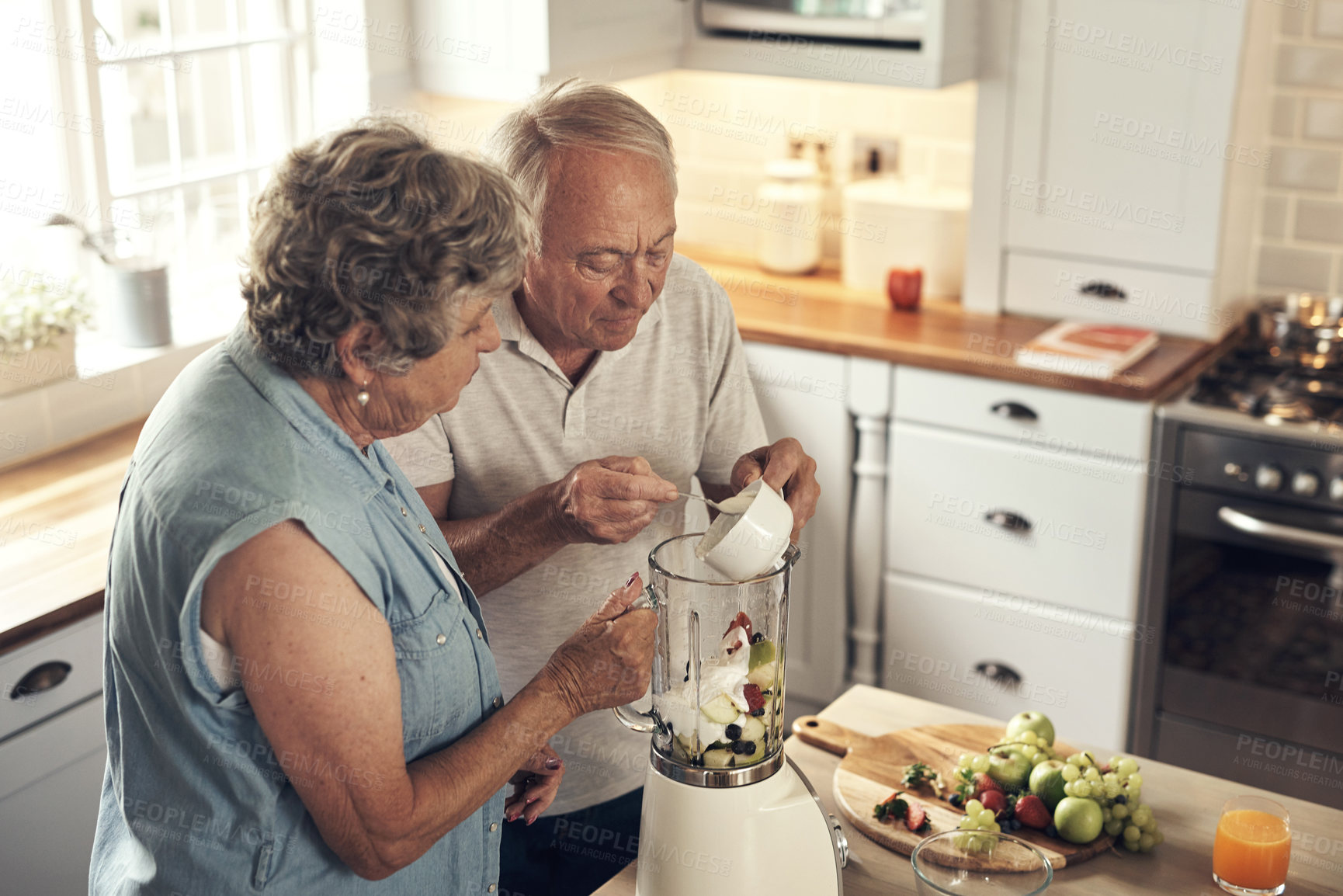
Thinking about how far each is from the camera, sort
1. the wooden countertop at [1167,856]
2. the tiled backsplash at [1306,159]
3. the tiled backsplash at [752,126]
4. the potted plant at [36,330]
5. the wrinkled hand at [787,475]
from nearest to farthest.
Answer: the wooden countertop at [1167,856]
the wrinkled hand at [787,475]
the potted plant at [36,330]
the tiled backsplash at [1306,159]
the tiled backsplash at [752,126]

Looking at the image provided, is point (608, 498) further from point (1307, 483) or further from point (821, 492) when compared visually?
point (1307, 483)

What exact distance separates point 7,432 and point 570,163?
1.48 metres

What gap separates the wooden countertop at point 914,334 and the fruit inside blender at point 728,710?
5.19 ft

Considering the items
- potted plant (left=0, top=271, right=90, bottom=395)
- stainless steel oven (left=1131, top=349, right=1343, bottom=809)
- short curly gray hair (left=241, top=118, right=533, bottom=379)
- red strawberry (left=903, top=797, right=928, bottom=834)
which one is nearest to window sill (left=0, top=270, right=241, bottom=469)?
potted plant (left=0, top=271, right=90, bottom=395)

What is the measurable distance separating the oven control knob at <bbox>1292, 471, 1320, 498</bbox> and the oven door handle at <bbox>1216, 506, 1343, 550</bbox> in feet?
0.23

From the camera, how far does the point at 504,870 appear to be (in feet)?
5.19

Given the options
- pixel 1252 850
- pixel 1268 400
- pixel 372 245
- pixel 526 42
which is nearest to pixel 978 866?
pixel 1252 850

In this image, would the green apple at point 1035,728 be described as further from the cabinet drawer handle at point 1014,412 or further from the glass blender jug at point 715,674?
the cabinet drawer handle at point 1014,412

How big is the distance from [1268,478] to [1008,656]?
27.6 inches

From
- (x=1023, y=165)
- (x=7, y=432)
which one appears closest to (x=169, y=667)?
(x=7, y=432)

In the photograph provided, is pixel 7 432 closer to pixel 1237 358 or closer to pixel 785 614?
pixel 785 614

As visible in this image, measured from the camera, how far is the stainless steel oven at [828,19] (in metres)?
2.85

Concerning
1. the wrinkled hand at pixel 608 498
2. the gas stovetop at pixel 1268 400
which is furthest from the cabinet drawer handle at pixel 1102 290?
the wrinkled hand at pixel 608 498

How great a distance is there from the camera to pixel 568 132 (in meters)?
1.40
